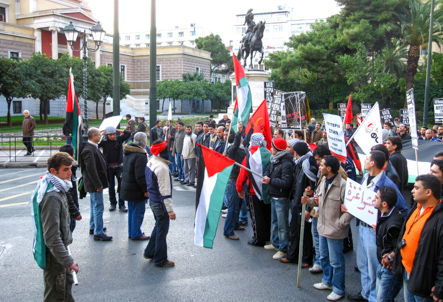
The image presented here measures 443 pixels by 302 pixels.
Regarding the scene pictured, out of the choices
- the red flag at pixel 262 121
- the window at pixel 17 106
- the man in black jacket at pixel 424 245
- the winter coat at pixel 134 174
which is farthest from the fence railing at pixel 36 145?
the window at pixel 17 106

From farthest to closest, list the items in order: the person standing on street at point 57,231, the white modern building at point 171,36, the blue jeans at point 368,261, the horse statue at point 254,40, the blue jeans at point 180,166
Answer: the white modern building at point 171,36, the horse statue at point 254,40, the blue jeans at point 180,166, the blue jeans at point 368,261, the person standing on street at point 57,231

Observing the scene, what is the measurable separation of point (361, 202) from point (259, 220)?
99.9 inches

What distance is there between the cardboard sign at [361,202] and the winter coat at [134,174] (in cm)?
339

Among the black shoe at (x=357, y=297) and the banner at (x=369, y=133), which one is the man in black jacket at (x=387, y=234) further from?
the banner at (x=369, y=133)

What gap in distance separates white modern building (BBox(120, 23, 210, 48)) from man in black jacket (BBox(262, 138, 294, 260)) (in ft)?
324

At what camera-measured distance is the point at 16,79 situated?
1267 inches

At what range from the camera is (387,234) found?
153 inches

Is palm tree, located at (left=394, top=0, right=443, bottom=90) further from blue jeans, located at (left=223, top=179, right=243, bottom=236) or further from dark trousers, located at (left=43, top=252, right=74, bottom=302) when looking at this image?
dark trousers, located at (left=43, top=252, right=74, bottom=302)

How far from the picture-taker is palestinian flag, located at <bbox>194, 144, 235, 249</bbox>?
4824 mm

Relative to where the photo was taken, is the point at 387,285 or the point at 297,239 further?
the point at 297,239

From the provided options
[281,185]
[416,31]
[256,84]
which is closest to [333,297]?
[281,185]

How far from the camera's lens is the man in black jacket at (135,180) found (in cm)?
655

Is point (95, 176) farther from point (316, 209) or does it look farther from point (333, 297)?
point (333, 297)

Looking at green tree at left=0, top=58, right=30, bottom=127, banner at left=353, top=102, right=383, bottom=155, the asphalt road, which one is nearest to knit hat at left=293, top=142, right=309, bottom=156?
banner at left=353, top=102, right=383, bottom=155
